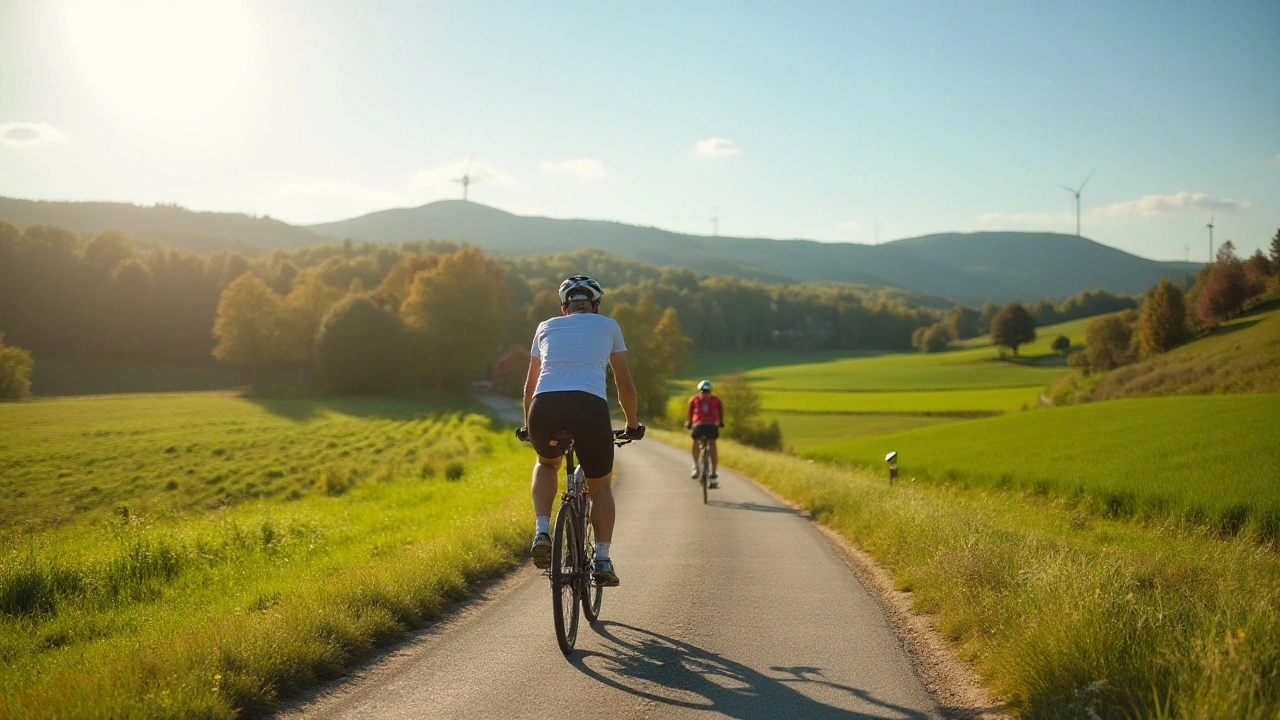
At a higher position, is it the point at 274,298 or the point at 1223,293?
the point at 274,298

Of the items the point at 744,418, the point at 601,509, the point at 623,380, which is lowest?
the point at 744,418

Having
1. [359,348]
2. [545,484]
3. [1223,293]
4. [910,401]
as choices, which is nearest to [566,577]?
[545,484]

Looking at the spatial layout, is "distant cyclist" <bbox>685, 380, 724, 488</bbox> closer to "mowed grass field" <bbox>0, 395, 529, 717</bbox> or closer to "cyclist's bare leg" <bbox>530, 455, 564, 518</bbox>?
"mowed grass field" <bbox>0, 395, 529, 717</bbox>

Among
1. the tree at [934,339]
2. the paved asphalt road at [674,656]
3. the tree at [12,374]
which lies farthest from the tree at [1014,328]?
the paved asphalt road at [674,656]

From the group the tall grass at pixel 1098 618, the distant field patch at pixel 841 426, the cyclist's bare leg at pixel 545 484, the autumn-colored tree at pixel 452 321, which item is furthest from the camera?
the autumn-colored tree at pixel 452 321

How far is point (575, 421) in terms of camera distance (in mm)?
5594

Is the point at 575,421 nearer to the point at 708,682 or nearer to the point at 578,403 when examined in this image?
the point at 578,403

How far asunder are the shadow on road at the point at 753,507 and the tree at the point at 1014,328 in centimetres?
9724

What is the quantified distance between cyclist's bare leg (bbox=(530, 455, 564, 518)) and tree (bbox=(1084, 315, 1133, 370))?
236 feet

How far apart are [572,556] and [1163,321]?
205 ft

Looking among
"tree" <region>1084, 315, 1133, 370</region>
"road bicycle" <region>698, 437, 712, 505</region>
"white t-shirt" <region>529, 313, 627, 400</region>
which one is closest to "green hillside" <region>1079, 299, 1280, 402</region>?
"tree" <region>1084, 315, 1133, 370</region>

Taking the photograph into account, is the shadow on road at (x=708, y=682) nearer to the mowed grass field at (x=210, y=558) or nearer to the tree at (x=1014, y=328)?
the mowed grass field at (x=210, y=558)

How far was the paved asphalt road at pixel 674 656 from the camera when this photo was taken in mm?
4531

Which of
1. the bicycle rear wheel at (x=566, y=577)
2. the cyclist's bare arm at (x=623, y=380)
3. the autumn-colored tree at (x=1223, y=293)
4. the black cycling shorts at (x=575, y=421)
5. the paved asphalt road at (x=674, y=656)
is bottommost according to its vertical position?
the paved asphalt road at (x=674, y=656)
